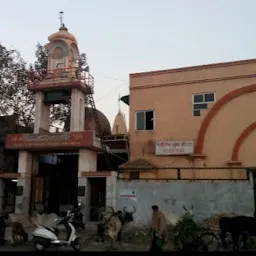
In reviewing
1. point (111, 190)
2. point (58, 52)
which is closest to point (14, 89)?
point (58, 52)

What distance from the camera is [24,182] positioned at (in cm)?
1934

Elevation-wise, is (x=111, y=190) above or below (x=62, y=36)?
below

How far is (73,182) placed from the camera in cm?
2348

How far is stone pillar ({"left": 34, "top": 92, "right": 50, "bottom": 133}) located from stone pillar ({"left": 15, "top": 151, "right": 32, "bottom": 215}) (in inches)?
62.5

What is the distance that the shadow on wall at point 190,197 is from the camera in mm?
15266

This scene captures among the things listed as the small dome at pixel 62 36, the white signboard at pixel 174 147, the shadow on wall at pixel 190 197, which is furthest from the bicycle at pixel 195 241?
the small dome at pixel 62 36

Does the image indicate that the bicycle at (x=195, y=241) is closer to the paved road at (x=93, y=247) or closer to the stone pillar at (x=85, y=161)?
the paved road at (x=93, y=247)

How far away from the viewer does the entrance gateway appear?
18516 millimetres

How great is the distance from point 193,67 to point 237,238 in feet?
31.7

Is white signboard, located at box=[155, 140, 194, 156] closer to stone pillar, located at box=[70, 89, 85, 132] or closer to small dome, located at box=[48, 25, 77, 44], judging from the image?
stone pillar, located at box=[70, 89, 85, 132]

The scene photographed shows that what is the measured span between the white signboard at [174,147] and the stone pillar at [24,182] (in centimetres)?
695

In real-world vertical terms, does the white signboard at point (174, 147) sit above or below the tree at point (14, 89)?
below

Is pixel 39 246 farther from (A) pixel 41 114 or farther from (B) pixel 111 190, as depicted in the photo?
(A) pixel 41 114

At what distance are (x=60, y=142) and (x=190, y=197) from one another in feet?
23.6
